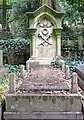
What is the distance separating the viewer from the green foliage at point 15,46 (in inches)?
591

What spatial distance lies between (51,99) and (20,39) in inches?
429

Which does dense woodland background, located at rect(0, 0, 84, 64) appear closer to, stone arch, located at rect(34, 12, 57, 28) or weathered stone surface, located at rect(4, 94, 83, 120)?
stone arch, located at rect(34, 12, 57, 28)

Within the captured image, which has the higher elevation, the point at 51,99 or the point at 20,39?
the point at 20,39

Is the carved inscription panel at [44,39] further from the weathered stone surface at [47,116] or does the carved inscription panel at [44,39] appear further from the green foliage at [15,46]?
the weathered stone surface at [47,116]

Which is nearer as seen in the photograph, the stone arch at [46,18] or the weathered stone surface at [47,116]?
the weathered stone surface at [47,116]

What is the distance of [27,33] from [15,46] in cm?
173

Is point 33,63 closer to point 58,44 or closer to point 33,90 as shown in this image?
point 58,44

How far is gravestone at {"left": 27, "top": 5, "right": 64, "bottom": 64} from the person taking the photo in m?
12.3

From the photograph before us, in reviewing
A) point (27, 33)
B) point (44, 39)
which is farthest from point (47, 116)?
point (27, 33)

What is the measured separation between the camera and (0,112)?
5094 mm

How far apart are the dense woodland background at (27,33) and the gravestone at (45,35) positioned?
7.43ft

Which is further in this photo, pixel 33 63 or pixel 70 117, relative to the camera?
pixel 33 63

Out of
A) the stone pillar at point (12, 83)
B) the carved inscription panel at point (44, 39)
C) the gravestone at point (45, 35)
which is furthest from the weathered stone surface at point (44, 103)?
the carved inscription panel at point (44, 39)

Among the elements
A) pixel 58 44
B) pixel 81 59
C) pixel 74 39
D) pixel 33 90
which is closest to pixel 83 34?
pixel 74 39
